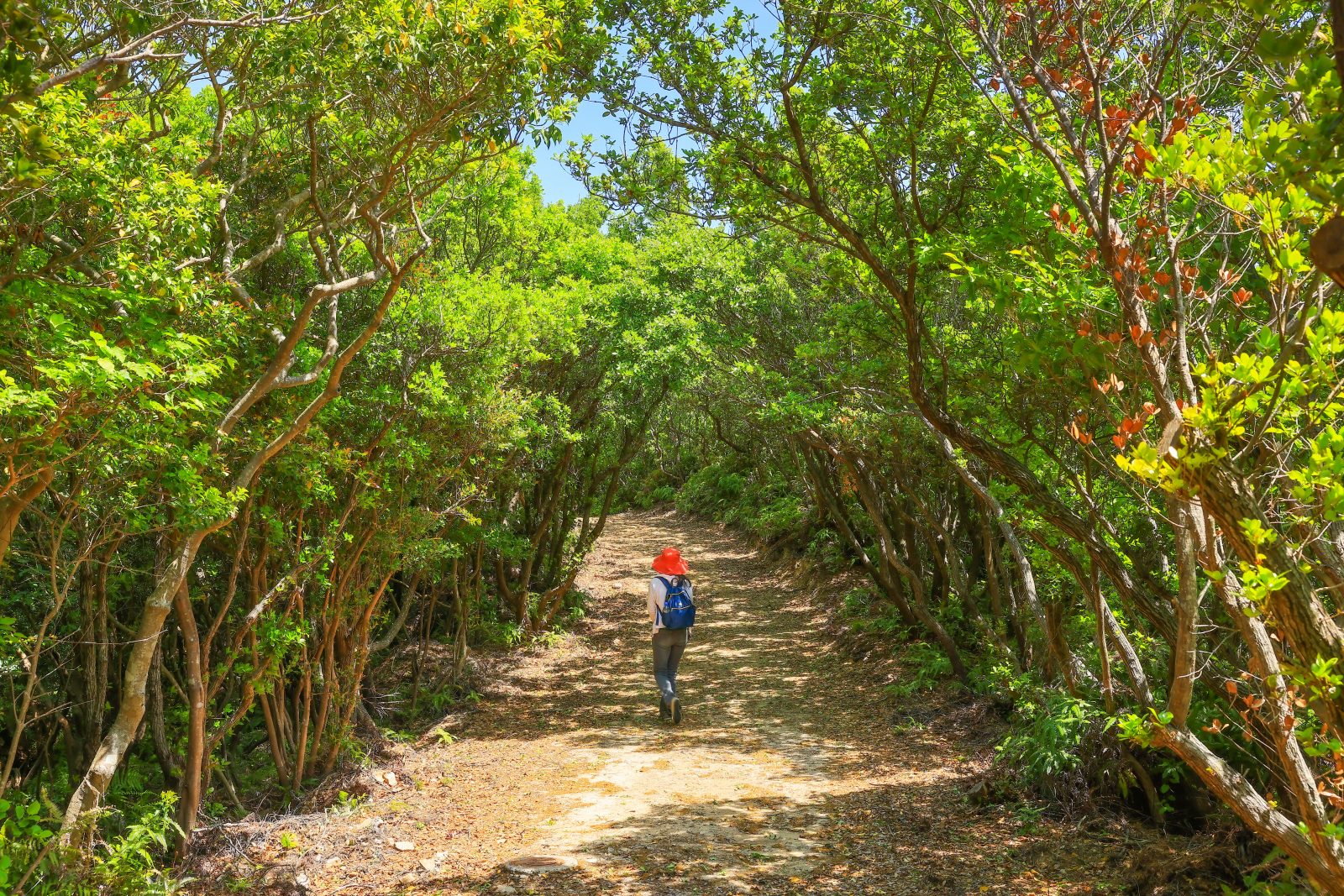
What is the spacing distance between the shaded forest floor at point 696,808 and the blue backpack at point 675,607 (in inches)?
47.5

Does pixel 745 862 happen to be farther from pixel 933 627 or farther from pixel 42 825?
pixel 933 627

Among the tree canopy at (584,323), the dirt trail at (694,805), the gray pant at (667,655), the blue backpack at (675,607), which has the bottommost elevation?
the dirt trail at (694,805)

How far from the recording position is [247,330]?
6.50 metres

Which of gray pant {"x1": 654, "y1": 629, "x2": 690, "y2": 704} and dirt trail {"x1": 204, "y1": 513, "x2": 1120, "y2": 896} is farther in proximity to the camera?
gray pant {"x1": 654, "y1": 629, "x2": 690, "y2": 704}

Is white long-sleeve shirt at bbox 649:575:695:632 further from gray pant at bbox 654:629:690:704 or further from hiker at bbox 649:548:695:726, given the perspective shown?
gray pant at bbox 654:629:690:704

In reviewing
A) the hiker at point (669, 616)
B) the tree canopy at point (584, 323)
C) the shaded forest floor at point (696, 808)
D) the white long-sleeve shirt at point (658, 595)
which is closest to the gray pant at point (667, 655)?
the hiker at point (669, 616)

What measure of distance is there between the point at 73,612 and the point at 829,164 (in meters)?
7.56

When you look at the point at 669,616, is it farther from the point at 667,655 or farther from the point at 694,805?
the point at 694,805

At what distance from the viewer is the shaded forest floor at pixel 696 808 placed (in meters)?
6.02

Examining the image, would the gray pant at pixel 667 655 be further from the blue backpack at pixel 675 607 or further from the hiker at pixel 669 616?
the blue backpack at pixel 675 607

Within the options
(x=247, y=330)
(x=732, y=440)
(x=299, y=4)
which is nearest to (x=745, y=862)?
(x=247, y=330)

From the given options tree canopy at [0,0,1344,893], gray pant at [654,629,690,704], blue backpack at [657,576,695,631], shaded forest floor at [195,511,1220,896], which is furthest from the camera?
gray pant at [654,629,690,704]

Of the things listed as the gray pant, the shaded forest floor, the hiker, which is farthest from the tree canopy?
the gray pant

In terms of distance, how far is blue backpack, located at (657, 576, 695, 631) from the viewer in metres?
9.97
